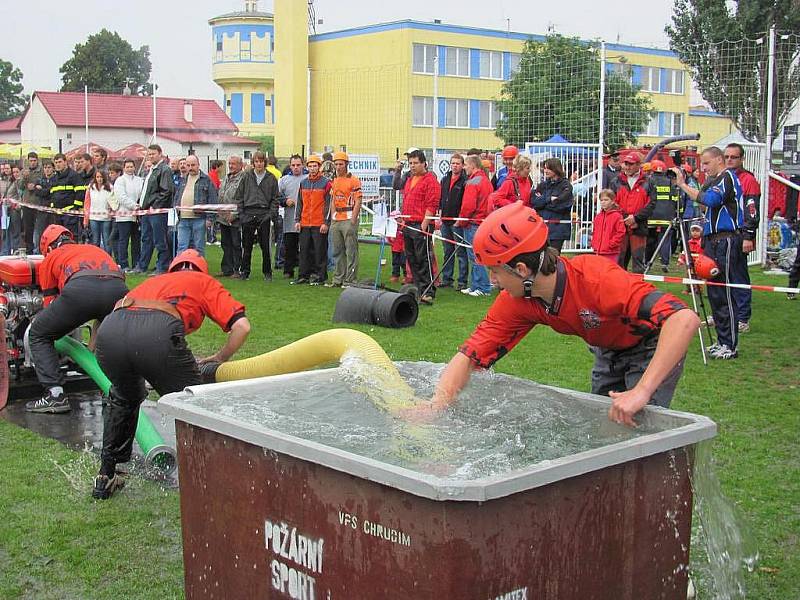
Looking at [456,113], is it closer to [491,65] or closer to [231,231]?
[491,65]

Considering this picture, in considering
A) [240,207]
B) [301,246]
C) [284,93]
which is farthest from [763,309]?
[284,93]

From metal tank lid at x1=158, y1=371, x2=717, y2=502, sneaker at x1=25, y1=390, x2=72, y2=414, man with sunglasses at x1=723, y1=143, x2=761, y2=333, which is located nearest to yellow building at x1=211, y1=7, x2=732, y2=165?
man with sunglasses at x1=723, y1=143, x2=761, y2=333

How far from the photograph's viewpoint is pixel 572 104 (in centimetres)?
2273

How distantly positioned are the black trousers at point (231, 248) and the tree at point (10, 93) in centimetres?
8612

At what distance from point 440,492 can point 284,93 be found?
173 ft

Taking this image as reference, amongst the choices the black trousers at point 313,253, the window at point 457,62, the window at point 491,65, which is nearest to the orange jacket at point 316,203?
the black trousers at point 313,253

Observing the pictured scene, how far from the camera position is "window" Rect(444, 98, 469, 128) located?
53156 mm

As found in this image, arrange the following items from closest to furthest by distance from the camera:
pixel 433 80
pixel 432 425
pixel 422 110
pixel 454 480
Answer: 1. pixel 454 480
2. pixel 432 425
3. pixel 433 80
4. pixel 422 110

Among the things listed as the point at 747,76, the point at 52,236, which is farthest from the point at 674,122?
the point at 52,236

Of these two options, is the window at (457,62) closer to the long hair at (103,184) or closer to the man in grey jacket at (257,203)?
the long hair at (103,184)

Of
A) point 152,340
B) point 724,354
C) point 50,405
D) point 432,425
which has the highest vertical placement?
point 152,340

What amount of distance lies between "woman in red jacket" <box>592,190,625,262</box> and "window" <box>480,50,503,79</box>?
43511 mm

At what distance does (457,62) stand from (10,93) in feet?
195

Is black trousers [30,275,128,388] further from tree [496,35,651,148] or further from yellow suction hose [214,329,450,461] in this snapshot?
tree [496,35,651,148]
